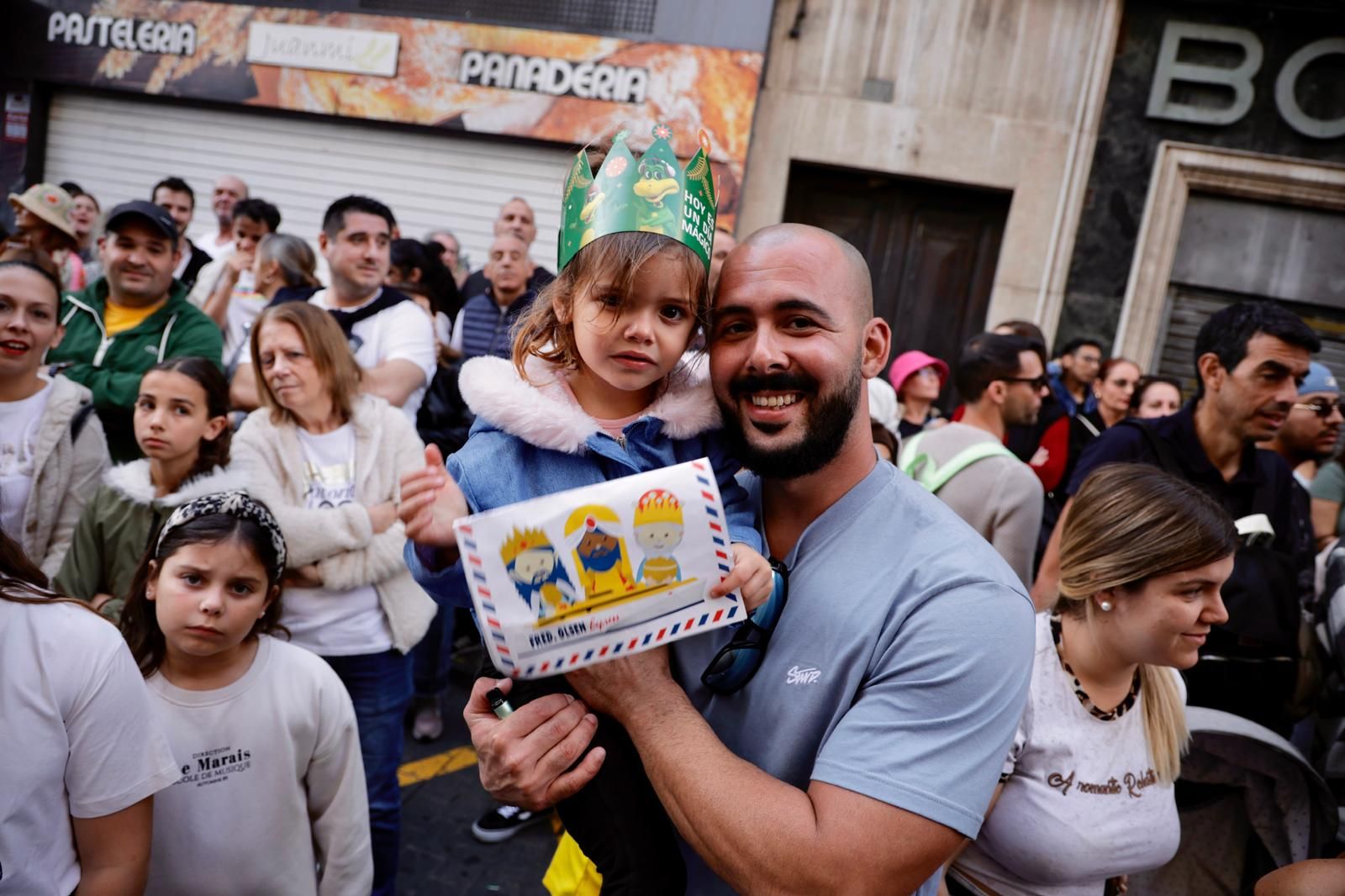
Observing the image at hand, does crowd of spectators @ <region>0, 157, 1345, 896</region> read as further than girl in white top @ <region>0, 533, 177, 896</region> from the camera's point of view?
No

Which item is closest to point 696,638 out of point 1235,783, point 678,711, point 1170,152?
point 678,711

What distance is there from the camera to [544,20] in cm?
1035

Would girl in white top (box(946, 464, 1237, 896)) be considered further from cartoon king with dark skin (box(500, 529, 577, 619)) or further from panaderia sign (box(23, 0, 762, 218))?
panaderia sign (box(23, 0, 762, 218))

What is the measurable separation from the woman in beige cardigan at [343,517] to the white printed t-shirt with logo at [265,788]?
1.91ft

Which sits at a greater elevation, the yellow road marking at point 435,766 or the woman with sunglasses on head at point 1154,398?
the woman with sunglasses on head at point 1154,398

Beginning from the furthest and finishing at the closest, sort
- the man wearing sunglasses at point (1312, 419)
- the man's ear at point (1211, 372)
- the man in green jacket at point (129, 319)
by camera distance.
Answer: the man wearing sunglasses at point (1312, 419), the man in green jacket at point (129, 319), the man's ear at point (1211, 372)

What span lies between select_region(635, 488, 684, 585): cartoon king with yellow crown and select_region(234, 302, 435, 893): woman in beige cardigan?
2161 mm

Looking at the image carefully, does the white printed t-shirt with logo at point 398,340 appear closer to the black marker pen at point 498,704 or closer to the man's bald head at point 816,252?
the black marker pen at point 498,704

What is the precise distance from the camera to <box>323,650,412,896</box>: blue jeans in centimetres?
334

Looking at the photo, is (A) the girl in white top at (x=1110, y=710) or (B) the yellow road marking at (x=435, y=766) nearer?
(A) the girl in white top at (x=1110, y=710)

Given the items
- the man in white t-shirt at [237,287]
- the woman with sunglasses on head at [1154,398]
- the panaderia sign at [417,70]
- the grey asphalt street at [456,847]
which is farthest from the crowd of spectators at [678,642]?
the panaderia sign at [417,70]

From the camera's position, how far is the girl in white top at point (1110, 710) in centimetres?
227

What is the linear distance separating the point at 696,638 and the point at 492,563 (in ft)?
1.55

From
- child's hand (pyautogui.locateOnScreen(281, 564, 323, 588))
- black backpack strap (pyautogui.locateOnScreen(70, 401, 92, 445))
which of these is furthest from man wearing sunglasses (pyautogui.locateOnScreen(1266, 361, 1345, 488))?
black backpack strap (pyautogui.locateOnScreen(70, 401, 92, 445))
